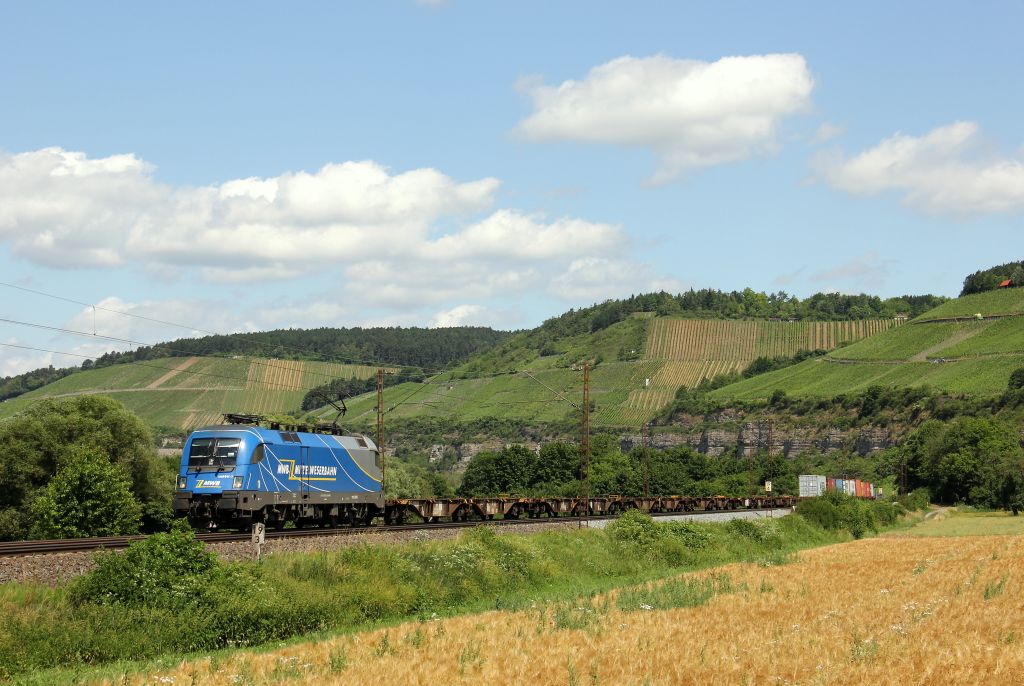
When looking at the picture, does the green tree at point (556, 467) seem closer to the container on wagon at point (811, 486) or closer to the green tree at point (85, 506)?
the container on wagon at point (811, 486)

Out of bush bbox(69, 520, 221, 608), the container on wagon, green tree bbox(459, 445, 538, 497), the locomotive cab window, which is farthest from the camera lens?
green tree bbox(459, 445, 538, 497)

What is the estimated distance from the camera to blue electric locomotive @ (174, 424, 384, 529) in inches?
1634

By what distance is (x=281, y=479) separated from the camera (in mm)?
44156

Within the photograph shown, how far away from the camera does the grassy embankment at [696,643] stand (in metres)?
17.1

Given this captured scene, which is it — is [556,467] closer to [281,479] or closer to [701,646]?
[281,479]

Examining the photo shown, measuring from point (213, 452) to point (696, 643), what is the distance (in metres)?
26.8

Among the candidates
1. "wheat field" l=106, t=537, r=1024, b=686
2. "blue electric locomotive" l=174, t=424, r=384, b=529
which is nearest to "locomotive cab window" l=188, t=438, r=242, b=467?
"blue electric locomotive" l=174, t=424, r=384, b=529

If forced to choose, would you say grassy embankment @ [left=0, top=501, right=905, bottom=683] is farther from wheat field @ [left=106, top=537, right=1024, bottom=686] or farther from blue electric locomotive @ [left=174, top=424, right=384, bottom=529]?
blue electric locomotive @ [left=174, top=424, right=384, bottom=529]

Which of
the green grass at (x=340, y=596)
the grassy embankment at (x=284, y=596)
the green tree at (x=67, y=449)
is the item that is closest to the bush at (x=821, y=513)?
the green grass at (x=340, y=596)

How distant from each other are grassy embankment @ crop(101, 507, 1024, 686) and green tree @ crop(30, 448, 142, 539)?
30.8 m

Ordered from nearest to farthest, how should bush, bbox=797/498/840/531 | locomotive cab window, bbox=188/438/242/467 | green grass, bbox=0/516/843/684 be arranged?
1. green grass, bbox=0/516/843/684
2. locomotive cab window, bbox=188/438/242/467
3. bush, bbox=797/498/840/531

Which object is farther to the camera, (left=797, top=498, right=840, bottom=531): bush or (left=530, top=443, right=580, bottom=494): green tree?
(left=530, top=443, right=580, bottom=494): green tree

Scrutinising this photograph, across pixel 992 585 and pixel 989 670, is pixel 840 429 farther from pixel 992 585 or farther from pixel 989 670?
pixel 989 670

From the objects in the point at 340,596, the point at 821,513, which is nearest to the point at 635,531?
the point at 340,596
